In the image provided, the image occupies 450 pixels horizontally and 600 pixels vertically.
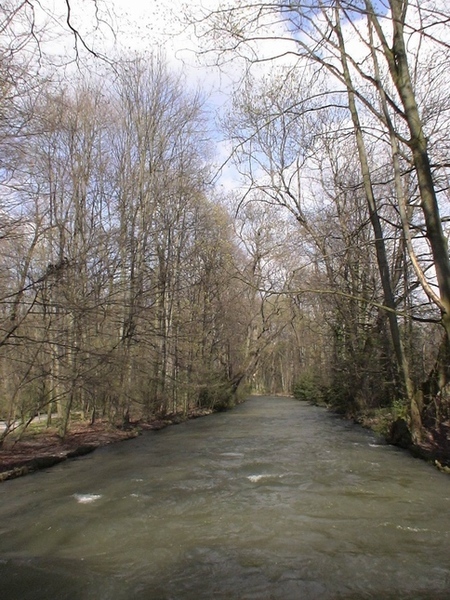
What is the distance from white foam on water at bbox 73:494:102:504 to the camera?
685 cm

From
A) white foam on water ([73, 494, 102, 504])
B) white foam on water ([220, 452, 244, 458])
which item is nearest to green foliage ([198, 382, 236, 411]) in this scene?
white foam on water ([220, 452, 244, 458])

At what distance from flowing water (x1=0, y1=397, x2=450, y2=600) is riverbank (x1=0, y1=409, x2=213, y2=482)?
0.41 meters

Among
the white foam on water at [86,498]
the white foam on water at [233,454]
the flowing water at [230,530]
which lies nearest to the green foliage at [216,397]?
the white foam on water at [233,454]

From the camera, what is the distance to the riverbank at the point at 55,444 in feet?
30.6

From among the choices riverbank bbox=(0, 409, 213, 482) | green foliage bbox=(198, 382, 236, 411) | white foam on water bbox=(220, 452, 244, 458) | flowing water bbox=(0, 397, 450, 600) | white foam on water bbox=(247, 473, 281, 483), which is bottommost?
flowing water bbox=(0, 397, 450, 600)

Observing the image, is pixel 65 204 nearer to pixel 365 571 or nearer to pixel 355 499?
pixel 355 499

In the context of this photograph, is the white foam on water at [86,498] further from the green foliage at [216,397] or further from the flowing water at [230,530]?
the green foliage at [216,397]

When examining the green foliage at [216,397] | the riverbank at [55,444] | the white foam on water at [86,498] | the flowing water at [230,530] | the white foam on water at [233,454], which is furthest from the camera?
the green foliage at [216,397]

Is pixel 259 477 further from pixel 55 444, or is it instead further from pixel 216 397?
pixel 216 397

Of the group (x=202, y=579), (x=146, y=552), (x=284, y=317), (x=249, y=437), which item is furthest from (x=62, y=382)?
(x=284, y=317)

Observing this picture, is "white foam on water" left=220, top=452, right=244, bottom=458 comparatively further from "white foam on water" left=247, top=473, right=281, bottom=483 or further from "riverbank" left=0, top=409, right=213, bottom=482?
"riverbank" left=0, top=409, right=213, bottom=482

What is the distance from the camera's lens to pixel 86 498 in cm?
702

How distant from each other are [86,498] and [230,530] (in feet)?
8.74

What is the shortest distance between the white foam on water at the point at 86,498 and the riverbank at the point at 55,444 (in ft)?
7.08
